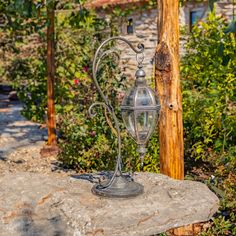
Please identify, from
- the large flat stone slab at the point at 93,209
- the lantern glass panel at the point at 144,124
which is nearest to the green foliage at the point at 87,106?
the large flat stone slab at the point at 93,209

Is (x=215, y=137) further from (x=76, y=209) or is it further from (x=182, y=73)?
(x=76, y=209)

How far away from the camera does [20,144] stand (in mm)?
8094

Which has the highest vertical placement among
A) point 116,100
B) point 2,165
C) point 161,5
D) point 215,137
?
point 161,5

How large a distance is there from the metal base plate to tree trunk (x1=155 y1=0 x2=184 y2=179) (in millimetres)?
1184

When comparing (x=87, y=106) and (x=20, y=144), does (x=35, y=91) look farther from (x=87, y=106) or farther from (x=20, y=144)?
(x=87, y=106)

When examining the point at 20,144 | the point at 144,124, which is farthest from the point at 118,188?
the point at 20,144

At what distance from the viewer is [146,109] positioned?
3.02 meters

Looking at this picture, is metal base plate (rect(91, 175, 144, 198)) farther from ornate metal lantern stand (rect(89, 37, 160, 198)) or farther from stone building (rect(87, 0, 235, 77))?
stone building (rect(87, 0, 235, 77))

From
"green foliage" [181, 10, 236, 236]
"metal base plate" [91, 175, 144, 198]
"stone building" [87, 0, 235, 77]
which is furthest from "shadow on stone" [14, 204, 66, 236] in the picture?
"stone building" [87, 0, 235, 77]

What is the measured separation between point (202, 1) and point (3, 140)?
16.7 feet

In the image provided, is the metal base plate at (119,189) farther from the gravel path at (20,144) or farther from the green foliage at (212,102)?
the gravel path at (20,144)

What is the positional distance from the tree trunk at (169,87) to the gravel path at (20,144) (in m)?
2.58

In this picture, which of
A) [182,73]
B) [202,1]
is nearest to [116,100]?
[182,73]

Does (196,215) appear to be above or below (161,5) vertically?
below
